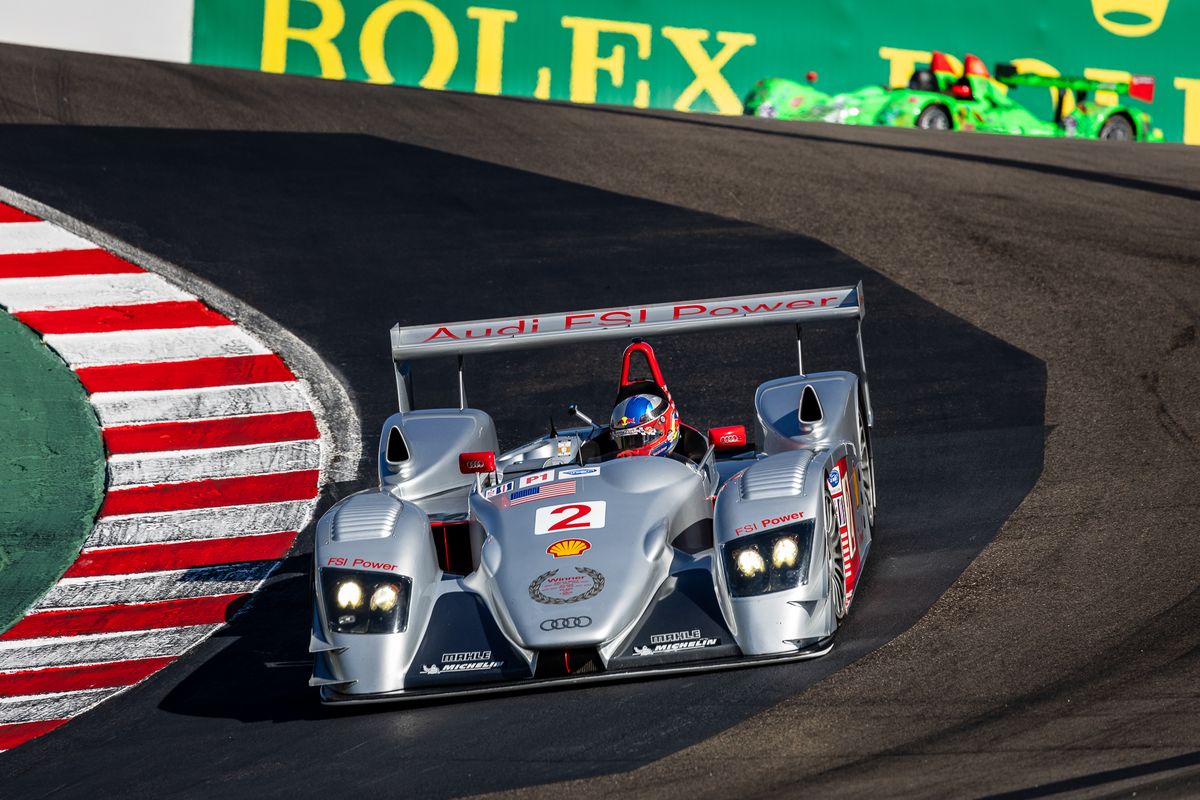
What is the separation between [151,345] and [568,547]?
656 cm

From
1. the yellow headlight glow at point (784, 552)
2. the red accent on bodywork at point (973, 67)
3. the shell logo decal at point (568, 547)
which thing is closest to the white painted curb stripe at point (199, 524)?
the shell logo decal at point (568, 547)

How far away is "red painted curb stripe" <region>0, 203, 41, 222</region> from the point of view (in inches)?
583

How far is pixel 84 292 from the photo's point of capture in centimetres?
1359

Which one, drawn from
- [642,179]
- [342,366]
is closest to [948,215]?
[642,179]

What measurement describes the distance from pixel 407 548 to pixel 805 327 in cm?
649

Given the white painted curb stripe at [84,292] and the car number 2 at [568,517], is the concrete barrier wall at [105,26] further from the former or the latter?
the car number 2 at [568,517]

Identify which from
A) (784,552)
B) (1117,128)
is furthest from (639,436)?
(1117,128)

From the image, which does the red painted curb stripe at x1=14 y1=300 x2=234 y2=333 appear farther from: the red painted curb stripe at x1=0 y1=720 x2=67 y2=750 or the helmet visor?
the helmet visor

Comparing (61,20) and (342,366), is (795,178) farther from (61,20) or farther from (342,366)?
(61,20)

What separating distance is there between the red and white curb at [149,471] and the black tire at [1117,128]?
1443 centimetres

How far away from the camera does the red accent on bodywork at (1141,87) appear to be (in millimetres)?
23109

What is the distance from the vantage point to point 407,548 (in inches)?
294

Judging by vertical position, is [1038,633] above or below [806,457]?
below

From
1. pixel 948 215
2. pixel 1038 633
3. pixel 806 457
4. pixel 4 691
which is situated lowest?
pixel 4 691
